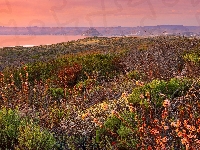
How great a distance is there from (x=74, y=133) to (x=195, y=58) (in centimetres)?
973

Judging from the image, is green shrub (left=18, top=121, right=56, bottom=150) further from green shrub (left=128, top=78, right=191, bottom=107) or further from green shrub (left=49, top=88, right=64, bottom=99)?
green shrub (left=49, top=88, right=64, bottom=99)

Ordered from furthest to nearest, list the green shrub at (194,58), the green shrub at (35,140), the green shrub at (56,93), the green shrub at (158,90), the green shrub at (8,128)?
the green shrub at (194,58)
the green shrub at (56,93)
the green shrub at (158,90)
the green shrub at (8,128)
the green shrub at (35,140)

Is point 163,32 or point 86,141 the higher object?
point 163,32

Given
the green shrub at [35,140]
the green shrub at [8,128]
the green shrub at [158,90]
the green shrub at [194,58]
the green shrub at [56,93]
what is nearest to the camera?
the green shrub at [35,140]

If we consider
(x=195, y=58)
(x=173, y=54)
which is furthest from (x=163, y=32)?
(x=195, y=58)

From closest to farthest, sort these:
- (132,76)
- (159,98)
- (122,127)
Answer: (122,127), (159,98), (132,76)

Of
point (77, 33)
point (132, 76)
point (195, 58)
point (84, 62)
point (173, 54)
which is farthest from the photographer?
point (77, 33)

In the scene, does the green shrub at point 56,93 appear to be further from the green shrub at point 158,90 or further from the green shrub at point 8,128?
the green shrub at point 8,128

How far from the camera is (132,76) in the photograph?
1347 centimetres

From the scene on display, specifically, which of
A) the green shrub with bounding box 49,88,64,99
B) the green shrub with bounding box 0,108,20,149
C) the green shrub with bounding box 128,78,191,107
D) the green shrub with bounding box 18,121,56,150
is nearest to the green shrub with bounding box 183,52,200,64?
the green shrub with bounding box 49,88,64,99

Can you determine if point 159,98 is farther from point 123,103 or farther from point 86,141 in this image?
point 86,141

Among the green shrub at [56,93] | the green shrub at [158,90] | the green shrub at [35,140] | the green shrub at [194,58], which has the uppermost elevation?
the green shrub at [194,58]

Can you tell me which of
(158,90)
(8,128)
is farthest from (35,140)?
(158,90)

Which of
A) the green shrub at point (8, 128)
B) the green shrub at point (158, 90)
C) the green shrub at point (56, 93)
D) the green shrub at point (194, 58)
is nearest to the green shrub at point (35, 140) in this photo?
the green shrub at point (8, 128)
